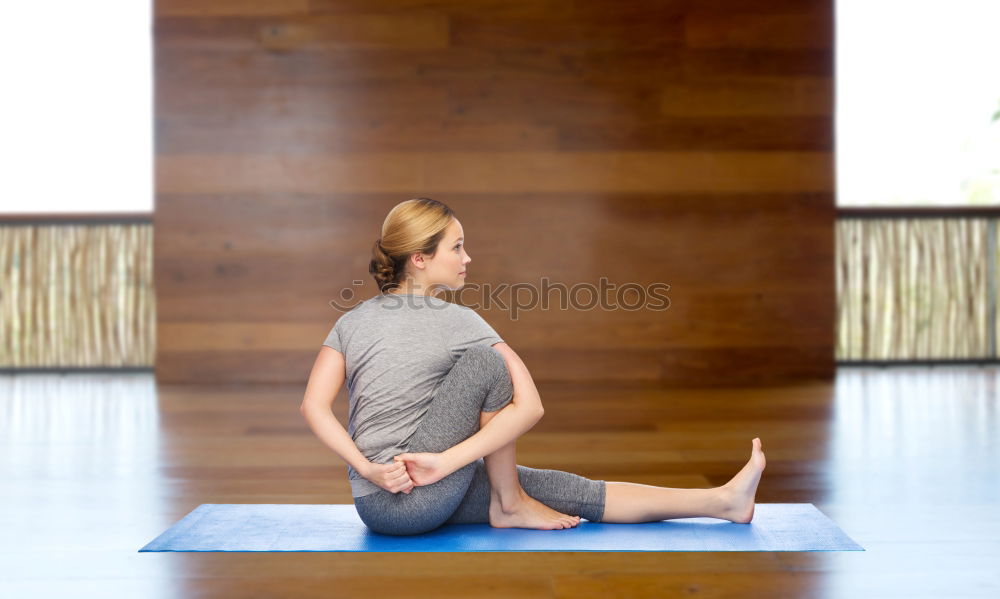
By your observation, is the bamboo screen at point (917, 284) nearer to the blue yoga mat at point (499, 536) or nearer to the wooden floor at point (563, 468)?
the wooden floor at point (563, 468)

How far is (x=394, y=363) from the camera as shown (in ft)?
5.13

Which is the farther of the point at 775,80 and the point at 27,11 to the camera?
the point at 27,11

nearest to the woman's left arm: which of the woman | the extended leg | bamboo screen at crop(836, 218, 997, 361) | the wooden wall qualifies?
the woman

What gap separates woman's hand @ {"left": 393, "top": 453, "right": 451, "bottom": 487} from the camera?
1476 millimetres

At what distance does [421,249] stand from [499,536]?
524mm

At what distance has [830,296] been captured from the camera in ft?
13.1

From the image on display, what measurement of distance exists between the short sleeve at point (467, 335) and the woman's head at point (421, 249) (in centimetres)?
7

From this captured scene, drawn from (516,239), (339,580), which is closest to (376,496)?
(339,580)

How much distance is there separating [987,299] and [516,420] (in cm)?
358

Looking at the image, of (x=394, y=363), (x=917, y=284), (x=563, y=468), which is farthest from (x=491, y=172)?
(x=394, y=363)

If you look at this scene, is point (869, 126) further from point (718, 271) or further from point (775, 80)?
point (718, 271)

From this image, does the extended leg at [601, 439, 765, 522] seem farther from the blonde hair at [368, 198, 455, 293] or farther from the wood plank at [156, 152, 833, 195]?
the wood plank at [156, 152, 833, 195]

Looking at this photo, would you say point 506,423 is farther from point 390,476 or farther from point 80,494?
point 80,494

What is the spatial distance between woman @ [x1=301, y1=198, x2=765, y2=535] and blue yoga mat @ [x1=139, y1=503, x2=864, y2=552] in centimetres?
3
